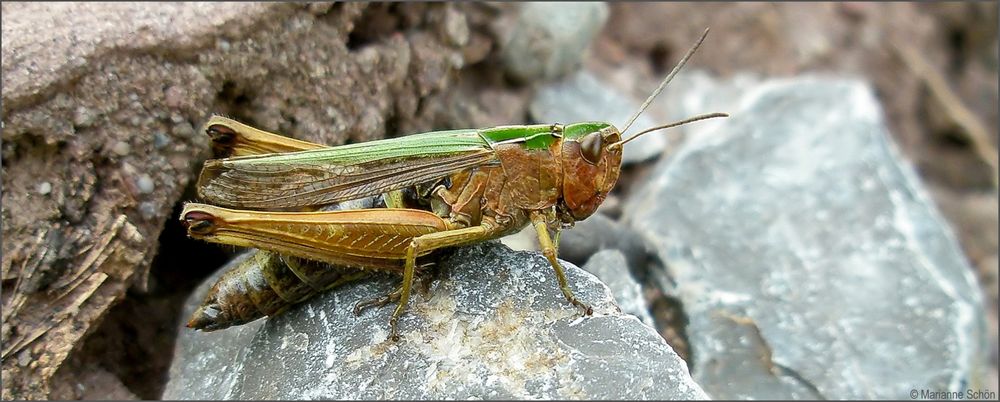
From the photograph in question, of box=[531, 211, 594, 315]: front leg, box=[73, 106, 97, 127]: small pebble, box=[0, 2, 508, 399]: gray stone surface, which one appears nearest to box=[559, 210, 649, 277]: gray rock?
box=[531, 211, 594, 315]: front leg

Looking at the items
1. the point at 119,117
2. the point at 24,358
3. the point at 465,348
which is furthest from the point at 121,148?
the point at 465,348

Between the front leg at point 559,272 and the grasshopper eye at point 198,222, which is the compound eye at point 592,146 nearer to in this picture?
the front leg at point 559,272

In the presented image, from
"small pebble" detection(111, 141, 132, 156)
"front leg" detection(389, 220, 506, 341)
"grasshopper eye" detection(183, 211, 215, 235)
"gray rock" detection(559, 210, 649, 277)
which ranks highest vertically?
"small pebble" detection(111, 141, 132, 156)

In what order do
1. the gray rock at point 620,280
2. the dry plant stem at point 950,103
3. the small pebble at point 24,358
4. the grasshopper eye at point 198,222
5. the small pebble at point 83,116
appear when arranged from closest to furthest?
the grasshopper eye at point 198,222, the small pebble at point 24,358, the small pebble at point 83,116, the gray rock at point 620,280, the dry plant stem at point 950,103

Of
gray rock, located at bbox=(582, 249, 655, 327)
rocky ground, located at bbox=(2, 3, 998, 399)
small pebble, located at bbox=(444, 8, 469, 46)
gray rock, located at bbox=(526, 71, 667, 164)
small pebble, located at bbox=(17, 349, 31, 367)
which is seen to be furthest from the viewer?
gray rock, located at bbox=(526, 71, 667, 164)

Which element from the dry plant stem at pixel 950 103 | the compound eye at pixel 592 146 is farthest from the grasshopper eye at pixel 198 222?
the dry plant stem at pixel 950 103

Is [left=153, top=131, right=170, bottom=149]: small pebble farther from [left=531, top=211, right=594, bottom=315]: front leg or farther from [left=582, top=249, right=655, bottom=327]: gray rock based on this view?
[left=582, top=249, right=655, bottom=327]: gray rock

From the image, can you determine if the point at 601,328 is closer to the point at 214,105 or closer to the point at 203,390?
the point at 203,390
